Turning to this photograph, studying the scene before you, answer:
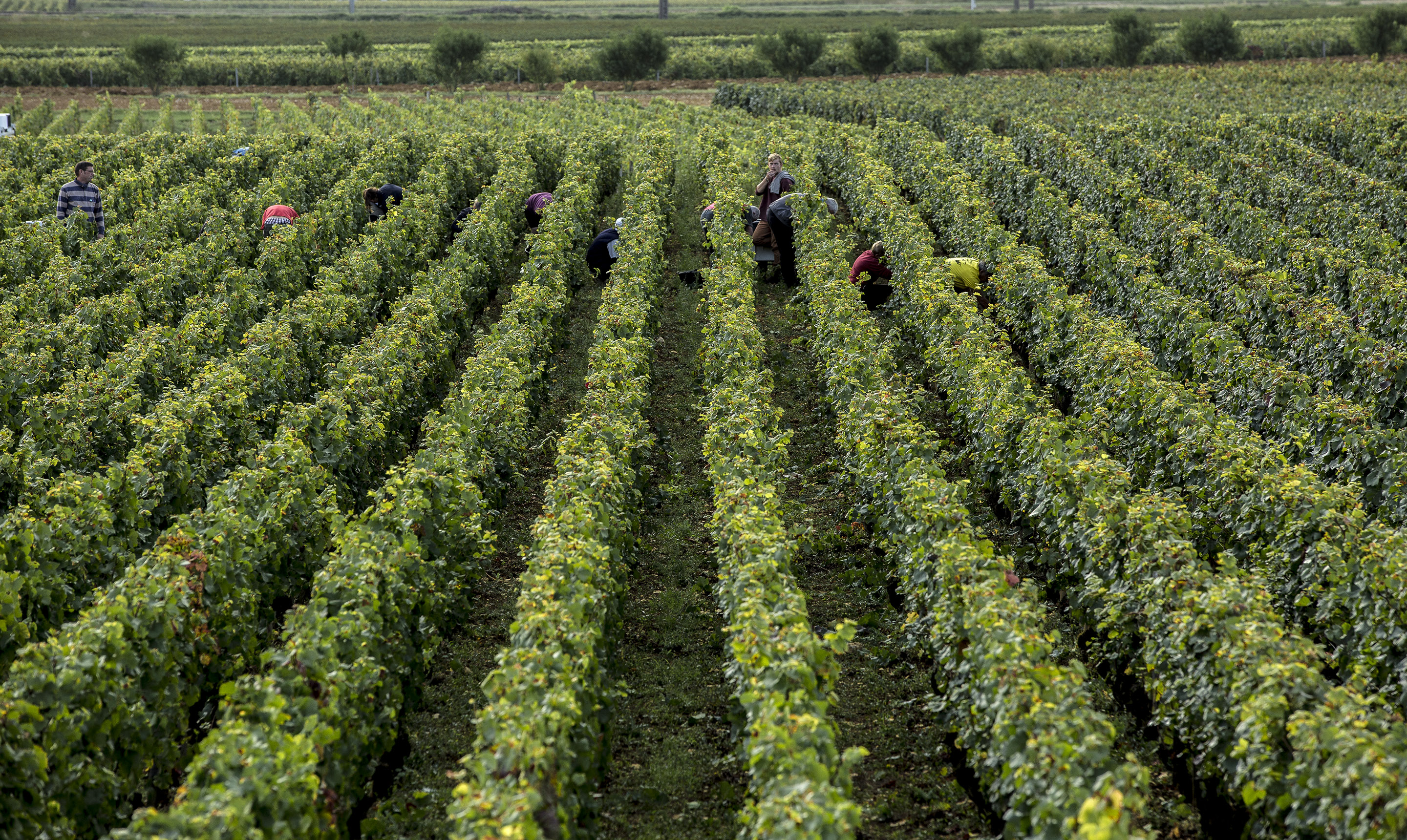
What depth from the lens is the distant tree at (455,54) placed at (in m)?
57.8

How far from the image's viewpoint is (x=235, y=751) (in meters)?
6.03

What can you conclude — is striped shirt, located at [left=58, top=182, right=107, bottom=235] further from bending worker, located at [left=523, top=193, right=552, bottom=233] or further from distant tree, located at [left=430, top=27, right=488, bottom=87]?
distant tree, located at [left=430, top=27, right=488, bottom=87]

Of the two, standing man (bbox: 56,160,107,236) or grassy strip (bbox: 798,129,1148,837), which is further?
standing man (bbox: 56,160,107,236)

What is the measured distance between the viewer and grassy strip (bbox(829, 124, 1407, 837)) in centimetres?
599

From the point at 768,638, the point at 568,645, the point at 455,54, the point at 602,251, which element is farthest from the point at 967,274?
the point at 455,54

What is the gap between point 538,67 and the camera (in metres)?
58.3

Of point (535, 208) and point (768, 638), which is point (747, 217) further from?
point (768, 638)

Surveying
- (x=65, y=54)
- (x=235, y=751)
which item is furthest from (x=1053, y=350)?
(x=65, y=54)

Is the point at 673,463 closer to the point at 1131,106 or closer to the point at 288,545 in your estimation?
the point at 288,545

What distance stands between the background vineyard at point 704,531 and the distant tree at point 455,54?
4025 cm

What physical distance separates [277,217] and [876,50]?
4439 centimetres

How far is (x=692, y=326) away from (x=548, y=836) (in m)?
12.1

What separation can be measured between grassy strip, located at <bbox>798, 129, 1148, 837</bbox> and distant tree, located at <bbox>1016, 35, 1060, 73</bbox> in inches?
2048

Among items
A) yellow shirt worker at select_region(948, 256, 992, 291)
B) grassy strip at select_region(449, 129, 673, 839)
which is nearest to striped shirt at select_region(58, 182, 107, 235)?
grassy strip at select_region(449, 129, 673, 839)
